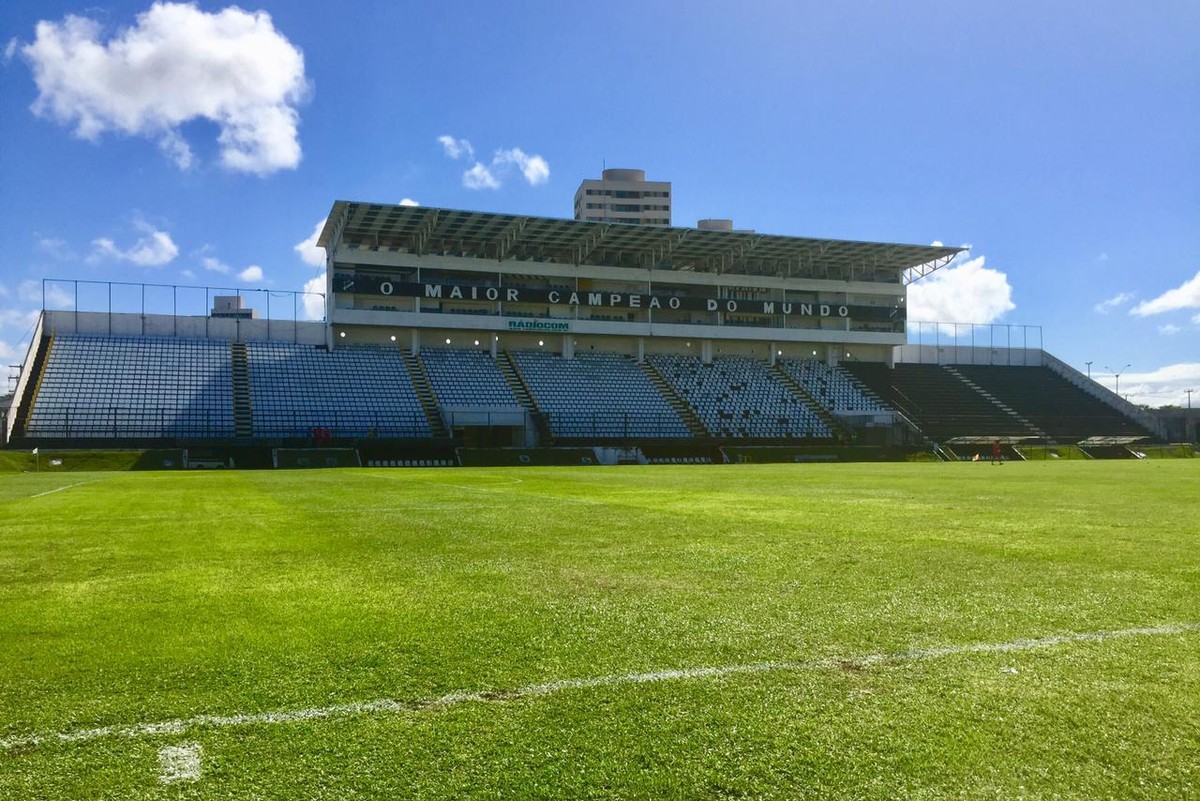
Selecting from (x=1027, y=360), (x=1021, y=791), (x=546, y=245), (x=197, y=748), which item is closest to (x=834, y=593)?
(x=1021, y=791)

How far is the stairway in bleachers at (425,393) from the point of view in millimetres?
50281

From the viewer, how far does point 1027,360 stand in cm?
7612

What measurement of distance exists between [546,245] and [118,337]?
28.9m

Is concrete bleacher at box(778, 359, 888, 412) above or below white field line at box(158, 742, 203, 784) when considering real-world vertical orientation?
above

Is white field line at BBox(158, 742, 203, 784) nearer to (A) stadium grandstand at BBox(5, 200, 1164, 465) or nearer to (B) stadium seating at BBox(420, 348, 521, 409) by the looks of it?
→ (A) stadium grandstand at BBox(5, 200, 1164, 465)

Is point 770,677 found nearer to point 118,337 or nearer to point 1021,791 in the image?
point 1021,791

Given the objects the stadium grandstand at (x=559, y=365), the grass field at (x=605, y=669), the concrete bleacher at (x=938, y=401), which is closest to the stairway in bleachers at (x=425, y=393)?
the stadium grandstand at (x=559, y=365)

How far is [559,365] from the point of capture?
6034 centimetres

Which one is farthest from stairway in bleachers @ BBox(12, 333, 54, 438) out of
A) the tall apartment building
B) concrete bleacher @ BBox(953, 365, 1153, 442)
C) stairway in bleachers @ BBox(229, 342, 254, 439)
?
the tall apartment building

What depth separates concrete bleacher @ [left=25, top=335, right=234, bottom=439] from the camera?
144 feet

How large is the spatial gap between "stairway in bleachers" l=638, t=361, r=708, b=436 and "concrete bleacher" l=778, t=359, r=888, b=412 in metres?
10.6

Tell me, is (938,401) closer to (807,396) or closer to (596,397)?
(807,396)

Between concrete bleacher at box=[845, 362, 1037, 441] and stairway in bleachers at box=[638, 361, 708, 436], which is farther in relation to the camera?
concrete bleacher at box=[845, 362, 1037, 441]

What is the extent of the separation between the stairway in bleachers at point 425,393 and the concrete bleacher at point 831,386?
27725 mm
